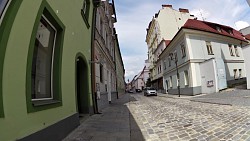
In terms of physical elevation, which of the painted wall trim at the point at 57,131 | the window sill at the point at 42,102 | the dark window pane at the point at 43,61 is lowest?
the painted wall trim at the point at 57,131

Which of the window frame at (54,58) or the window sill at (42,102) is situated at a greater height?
the window frame at (54,58)

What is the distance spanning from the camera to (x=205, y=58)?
2328 centimetres

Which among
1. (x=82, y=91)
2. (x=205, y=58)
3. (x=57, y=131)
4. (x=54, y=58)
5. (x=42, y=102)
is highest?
(x=205, y=58)

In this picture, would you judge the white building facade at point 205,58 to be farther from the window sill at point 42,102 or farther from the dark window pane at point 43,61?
the window sill at point 42,102

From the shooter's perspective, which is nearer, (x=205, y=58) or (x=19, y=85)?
(x=19, y=85)

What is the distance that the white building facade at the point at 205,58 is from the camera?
20.8 meters

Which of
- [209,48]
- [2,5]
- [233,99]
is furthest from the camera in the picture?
[209,48]

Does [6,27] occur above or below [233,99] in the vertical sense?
above

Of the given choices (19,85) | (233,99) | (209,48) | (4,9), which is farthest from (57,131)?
(209,48)

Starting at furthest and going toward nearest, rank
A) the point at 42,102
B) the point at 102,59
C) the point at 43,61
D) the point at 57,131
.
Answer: the point at 102,59
the point at 43,61
the point at 57,131
the point at 42,102

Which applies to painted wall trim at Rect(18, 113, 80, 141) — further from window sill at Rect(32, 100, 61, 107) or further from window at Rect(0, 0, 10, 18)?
window at Rect(0, 0, 10, 18)

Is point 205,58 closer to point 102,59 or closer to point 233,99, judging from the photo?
point 233,99

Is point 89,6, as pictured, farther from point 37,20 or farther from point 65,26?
point 37,20

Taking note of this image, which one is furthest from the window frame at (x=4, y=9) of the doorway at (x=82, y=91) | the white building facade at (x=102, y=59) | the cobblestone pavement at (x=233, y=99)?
the cobblestone pavement at (x=233, y=99)
